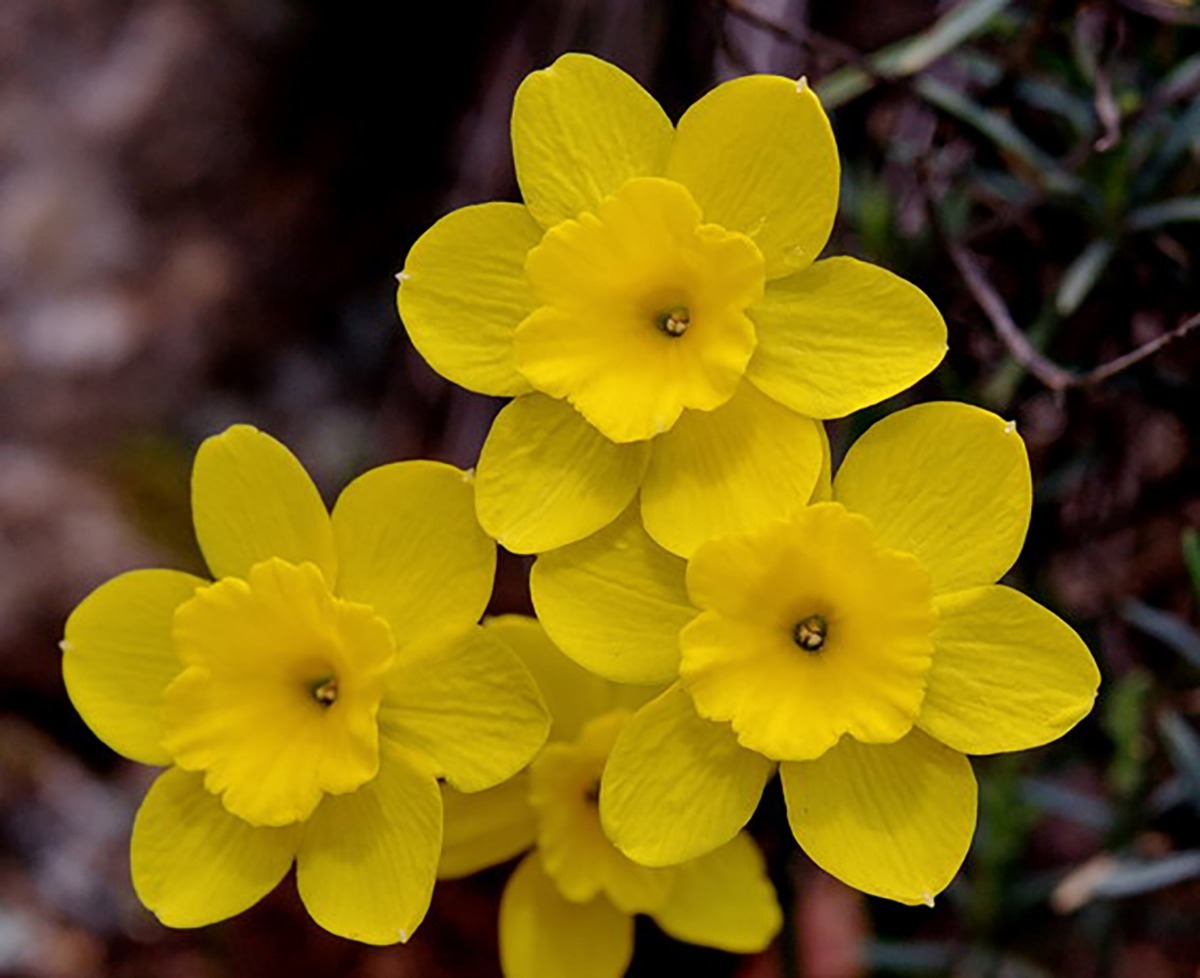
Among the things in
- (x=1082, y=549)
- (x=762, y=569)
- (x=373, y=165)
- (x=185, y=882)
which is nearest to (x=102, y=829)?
(x=373, y=165)

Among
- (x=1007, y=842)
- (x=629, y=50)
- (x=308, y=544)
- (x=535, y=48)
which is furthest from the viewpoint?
(x=535, y=48)

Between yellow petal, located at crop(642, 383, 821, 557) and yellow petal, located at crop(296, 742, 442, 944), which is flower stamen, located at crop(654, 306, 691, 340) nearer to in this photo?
yellow petal, located at crop(642, 383, 821, 557)

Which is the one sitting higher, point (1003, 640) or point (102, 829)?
point (1003, 640)

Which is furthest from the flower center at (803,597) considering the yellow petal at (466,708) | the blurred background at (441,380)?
the blurred background at (441,380)

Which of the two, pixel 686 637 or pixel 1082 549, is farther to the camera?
pixel 1082 549

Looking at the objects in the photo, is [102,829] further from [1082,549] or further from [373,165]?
[1082,549]

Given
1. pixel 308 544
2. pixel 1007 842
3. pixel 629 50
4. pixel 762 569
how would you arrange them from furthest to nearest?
pixel 629 50 → pixel 1007 842 → pixel 308 544 → pixel 762 569
